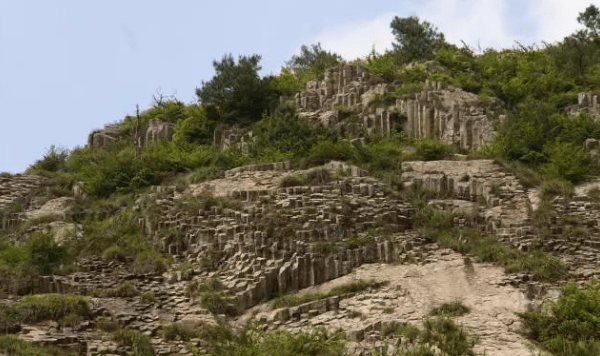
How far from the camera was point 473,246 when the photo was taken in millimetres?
22500

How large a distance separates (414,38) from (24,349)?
20.1 metres

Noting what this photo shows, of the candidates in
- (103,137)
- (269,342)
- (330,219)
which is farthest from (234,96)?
(269,342)

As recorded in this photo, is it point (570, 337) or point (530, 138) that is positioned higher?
point (530, 138)

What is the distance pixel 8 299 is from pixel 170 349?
398 cm

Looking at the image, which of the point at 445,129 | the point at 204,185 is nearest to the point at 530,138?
the point at 445,129

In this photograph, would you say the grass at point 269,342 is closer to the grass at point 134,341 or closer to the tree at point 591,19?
the grass at point 134,341

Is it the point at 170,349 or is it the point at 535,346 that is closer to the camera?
the point at 535,346

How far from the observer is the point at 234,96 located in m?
31.8

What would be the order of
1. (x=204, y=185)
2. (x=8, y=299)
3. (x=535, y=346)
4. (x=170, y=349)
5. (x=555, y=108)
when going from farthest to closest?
1. (x=555, y=108)
2. (x=204, y=185)
3. (x=8, y=299)
4. (x=170, y=349)
5. (x=535, y=346)

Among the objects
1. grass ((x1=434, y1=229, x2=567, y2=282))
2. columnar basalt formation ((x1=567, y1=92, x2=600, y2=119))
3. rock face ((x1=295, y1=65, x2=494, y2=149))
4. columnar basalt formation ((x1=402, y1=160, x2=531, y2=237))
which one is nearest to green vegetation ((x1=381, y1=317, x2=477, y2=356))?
grass ((x1=434, y1=229, x2=567, y2=282))

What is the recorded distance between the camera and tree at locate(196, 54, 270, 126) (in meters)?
31.7

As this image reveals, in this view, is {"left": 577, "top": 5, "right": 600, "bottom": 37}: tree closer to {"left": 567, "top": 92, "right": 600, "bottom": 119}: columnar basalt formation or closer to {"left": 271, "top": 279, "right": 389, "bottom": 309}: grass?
{"left": 567, "top": 92, "right": 600, "bottom": 119}: columnar basalt formation

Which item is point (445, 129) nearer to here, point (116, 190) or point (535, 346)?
point (116, 190)

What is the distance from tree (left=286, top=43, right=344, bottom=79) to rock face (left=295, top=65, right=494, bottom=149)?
1.38m
